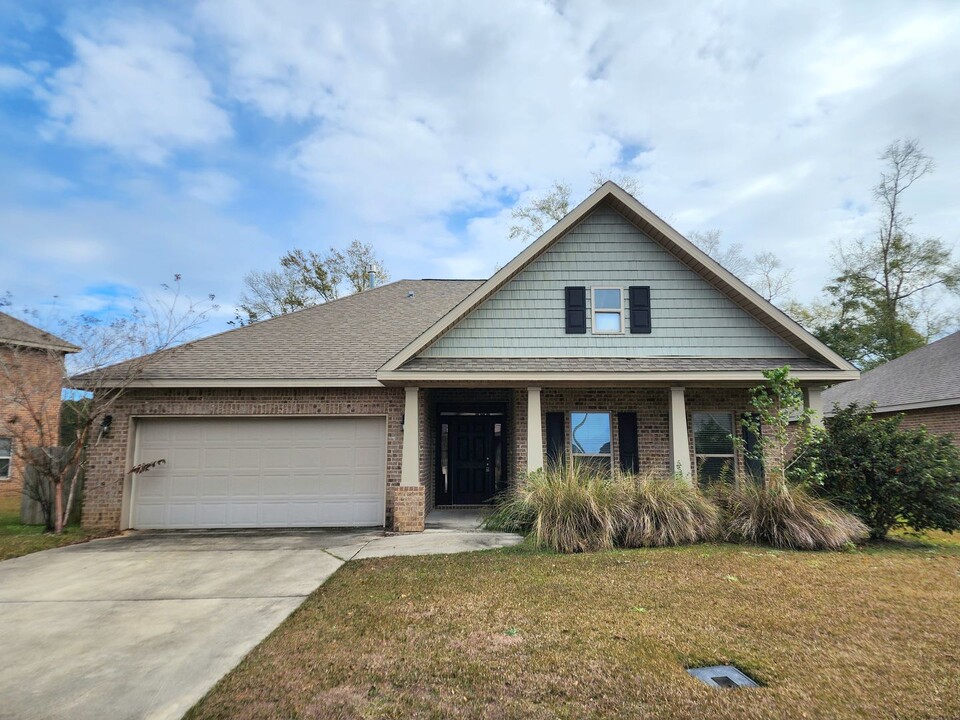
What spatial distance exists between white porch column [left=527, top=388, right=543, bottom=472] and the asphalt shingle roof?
0.58 m

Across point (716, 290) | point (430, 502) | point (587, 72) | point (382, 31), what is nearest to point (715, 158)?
point (587, 72)

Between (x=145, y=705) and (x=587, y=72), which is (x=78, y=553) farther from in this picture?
(x=587, y=72)

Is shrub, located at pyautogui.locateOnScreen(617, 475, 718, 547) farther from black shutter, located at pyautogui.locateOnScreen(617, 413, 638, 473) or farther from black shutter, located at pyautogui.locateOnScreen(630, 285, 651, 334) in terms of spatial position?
black shutter, located at pyautogui.locateOnScreen(630, 285, 651, 334)

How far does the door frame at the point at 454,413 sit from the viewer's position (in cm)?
1187

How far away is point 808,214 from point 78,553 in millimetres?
31928

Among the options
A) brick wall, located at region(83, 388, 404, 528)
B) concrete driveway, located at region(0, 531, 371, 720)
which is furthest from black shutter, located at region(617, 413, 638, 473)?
concrete driveway, located at region(0, 531, 371, 720)

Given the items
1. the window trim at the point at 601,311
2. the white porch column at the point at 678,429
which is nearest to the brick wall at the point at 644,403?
the white porch column at the point at 678,429

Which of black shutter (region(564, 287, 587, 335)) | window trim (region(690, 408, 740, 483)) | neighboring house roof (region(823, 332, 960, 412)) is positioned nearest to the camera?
black shutter (region(564, 287, 587, 335))

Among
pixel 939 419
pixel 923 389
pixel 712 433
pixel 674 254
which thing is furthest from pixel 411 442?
pixel 923 389

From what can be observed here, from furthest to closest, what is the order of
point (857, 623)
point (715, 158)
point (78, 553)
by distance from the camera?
point (715, 158) < point (78, 553) < point (857, 623)

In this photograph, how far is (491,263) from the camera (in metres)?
27.6

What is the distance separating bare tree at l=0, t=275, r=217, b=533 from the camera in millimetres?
9312

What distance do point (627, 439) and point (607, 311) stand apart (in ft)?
8.77

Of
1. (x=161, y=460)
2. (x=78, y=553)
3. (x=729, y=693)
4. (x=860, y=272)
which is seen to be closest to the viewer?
(x=729, y=693)
